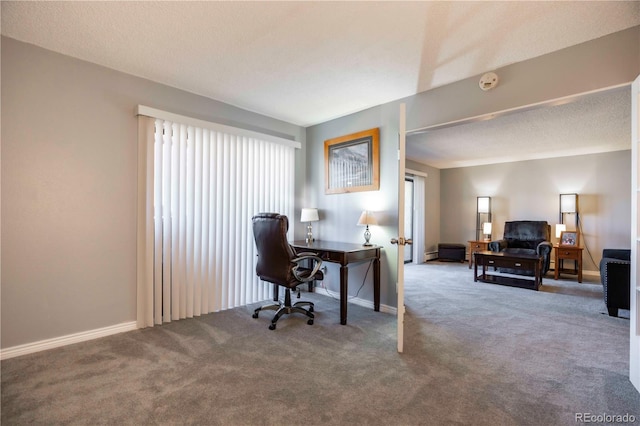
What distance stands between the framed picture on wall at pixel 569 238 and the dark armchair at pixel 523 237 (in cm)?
24

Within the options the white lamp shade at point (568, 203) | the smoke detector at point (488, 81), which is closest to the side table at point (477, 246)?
the white lamp shade at point (568, 203)

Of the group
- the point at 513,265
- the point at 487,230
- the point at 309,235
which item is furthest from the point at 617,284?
the point at 487,230

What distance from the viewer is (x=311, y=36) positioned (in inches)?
87.5

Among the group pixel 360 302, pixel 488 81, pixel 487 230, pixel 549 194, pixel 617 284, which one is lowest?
pixel 360 302

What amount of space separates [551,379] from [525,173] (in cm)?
591

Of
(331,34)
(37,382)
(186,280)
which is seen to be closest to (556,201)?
(331,34)

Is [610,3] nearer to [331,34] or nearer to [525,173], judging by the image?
[331,34]

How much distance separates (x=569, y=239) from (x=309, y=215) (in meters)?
5.29

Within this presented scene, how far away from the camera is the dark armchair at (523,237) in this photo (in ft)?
19.1

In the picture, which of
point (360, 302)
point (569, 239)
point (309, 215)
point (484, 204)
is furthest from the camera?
point (484, 204)

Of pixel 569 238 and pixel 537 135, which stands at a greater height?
pixel 537 135

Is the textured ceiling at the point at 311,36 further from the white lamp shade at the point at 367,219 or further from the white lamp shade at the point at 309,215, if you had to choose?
the white lamp shade at the point at 309,215

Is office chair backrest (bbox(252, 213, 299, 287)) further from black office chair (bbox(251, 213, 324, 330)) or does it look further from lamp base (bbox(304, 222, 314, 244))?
lamp base (bbox(304, 222, 314, 244))

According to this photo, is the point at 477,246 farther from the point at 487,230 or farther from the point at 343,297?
the point at 343,297
